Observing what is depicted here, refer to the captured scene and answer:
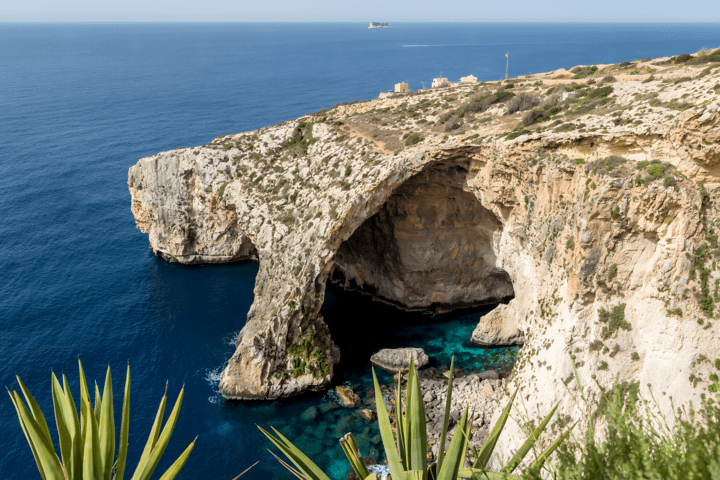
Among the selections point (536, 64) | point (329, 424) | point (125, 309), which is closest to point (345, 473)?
point (329, 424)

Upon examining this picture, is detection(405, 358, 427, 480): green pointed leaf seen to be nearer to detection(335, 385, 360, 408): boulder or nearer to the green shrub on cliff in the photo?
the green shrub on cliff

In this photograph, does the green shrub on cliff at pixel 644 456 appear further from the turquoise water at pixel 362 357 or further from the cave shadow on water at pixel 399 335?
the cave shadow on water at pixel 399 335

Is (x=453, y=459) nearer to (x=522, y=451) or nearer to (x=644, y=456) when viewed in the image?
(x=522, y=451)

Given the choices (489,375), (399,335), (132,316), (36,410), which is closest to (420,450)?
(36,410)

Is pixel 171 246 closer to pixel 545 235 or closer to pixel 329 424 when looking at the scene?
pixel 329 424

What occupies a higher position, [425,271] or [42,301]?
[425,271]

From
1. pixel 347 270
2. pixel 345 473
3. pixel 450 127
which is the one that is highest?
pixel 450 127

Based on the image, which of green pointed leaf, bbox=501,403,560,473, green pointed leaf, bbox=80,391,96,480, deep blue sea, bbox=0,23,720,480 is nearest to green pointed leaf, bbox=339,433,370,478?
green pointed leaf, bbox=501,403,560,473
